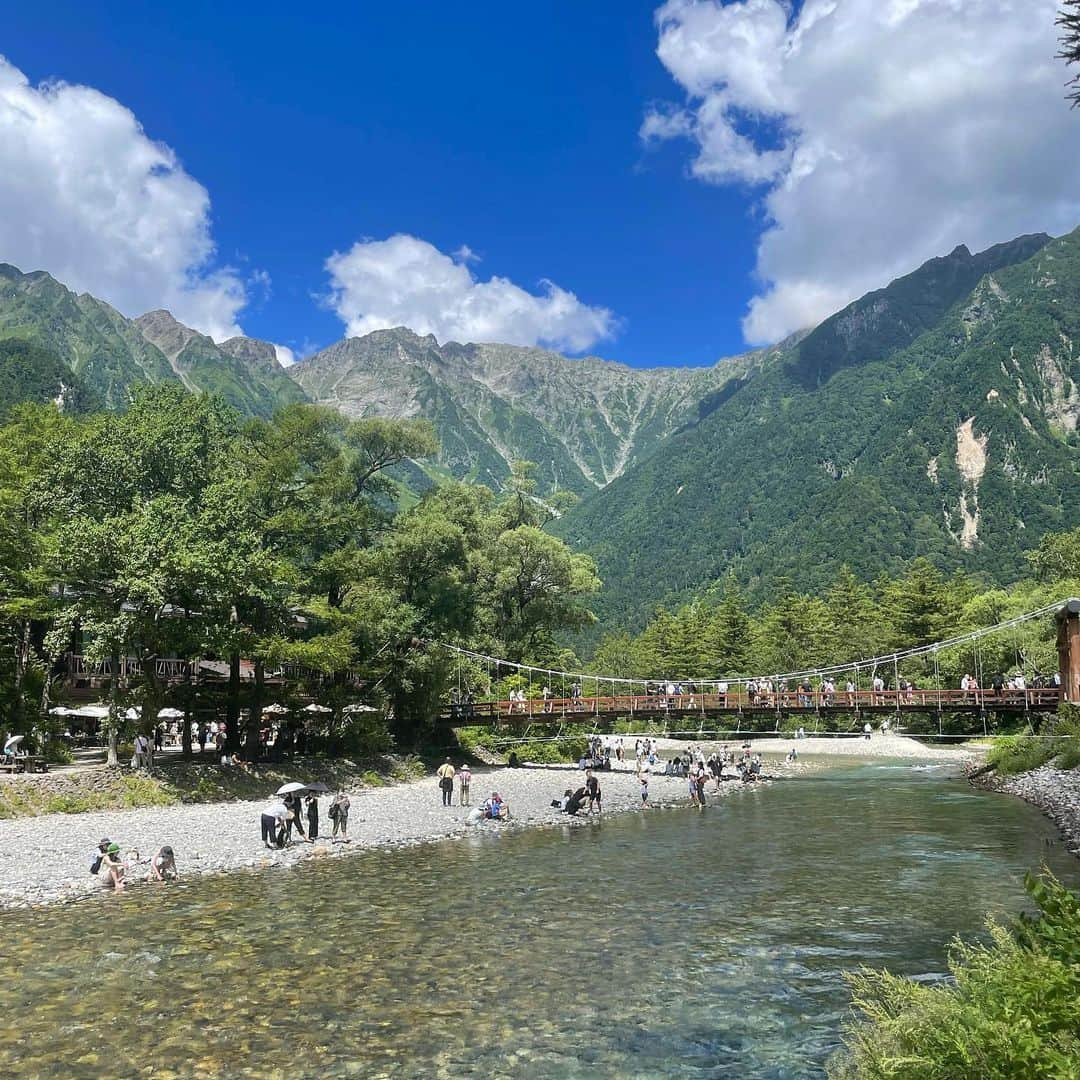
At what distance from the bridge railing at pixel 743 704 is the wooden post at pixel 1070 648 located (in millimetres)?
3273

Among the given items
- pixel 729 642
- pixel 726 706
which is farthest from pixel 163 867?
pixel 729 642

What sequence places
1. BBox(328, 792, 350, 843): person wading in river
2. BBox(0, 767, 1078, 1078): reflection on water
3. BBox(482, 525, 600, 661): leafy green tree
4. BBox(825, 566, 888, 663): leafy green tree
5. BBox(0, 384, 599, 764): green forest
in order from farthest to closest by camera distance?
1. BBox(825, 566, 888, 663): leafy green tree
2. BBox(482, 525, 600, 661): leafy green tree
3. BBox(0, 384, 599, 764): green forest
4. BBox(328, 792, 350, 843): person wading in river
5. BBox(0, 767, 1078, 1078): reflection on water

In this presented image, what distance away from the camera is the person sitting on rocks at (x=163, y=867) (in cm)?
1761

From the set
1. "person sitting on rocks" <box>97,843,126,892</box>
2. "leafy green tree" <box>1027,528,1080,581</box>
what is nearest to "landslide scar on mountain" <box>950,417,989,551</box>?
"leafy green tree" <box>1027,528,1080,581</box>

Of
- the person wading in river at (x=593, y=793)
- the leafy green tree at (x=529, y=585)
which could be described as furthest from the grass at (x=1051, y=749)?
the leafy green tree at (x=529, y=585)

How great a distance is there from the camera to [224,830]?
2309 centimetres

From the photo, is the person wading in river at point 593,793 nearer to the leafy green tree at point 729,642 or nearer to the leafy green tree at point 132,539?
the leafy green tree at point 132,539

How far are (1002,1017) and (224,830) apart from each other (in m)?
21.7

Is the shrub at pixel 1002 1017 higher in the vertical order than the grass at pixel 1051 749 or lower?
higher

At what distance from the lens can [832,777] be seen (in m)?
43.0

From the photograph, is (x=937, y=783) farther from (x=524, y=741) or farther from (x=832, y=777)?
(x=524, y=741)

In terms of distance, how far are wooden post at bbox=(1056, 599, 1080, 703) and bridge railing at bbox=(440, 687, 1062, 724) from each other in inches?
129

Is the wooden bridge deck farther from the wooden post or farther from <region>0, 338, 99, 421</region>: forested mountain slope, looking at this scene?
<region>0, 338, 99, 421</region>: forested mountain slope

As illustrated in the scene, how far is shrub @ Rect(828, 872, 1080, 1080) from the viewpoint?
4.77 m
